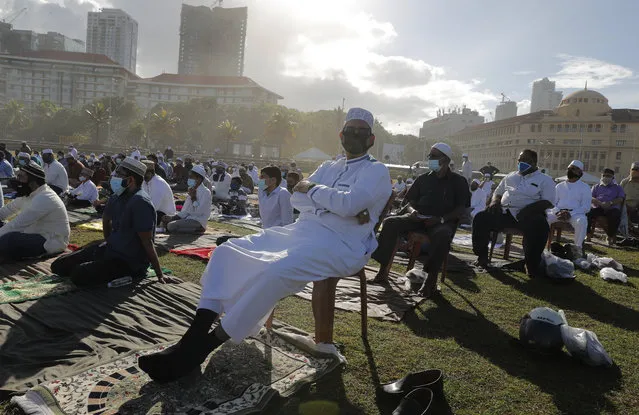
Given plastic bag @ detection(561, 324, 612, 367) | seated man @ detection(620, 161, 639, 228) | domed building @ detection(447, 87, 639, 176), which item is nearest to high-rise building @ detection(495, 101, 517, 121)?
domed building @ detection(447, 87, 639, 176)

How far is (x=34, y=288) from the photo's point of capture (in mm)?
4531

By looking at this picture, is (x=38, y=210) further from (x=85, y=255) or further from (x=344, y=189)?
(x=344, y=189)

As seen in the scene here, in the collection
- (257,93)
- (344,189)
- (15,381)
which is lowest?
(15,381)

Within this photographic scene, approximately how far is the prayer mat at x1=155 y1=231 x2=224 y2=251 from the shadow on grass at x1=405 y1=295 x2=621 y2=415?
14.0 ft

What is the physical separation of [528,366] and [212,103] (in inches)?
3262

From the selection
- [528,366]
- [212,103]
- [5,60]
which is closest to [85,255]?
[528,366]

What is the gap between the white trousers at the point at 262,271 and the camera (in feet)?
9.11

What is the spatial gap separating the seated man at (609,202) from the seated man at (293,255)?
9.29 meters

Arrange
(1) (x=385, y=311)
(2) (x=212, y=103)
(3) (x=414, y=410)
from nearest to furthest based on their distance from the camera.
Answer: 1. (3) (x=414, y=410)
2. (1) (x=385, y=311)
3. (2) (x=212, y=103)

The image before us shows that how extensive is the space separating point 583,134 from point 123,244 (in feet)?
304

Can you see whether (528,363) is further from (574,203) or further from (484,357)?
(574,203)

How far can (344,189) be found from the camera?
11.1 feet

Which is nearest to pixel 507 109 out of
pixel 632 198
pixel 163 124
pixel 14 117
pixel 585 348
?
pixel 163 124

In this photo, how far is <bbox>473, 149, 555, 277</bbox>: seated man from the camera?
21.5ft
